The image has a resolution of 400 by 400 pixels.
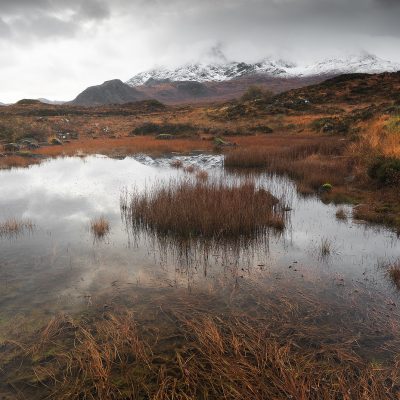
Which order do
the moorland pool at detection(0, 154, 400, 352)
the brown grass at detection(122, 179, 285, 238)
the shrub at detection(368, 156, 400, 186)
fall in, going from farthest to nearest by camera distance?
the shrub at detection(368, 156, 400, 186)
the brown grass at detection(122, 179, 285, 238)
the moorland pool at detection(0, 154, 400, 352)

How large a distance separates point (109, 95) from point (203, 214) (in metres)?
173

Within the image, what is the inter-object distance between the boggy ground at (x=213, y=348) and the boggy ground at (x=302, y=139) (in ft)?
16.6

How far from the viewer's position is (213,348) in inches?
164

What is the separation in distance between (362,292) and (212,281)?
2502 mm

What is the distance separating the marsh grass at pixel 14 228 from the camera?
27.6 ft

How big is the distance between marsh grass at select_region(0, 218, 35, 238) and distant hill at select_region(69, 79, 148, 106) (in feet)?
525

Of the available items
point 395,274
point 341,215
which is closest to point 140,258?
point 395,274

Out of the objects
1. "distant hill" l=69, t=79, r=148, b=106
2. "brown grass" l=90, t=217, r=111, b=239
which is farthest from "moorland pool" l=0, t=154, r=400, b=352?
"distant hill" l=69, t=79, r=148, b=106

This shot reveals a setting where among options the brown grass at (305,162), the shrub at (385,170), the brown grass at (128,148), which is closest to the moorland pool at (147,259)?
the shrub at (385,170)

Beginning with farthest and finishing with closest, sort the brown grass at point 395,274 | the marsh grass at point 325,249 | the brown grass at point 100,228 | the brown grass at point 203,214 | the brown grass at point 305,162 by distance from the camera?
1. the brown grass at point 305,162
2. the brown grass at point 100,228
3. the brown grass at point 203,214
4. the marsh grass at point 325,249
5. the brown grass at point 395,274

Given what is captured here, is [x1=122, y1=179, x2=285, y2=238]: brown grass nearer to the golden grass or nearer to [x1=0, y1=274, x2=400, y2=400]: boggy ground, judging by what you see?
[x1=0, y1=274, x2=400, y2=400]: boggy ground

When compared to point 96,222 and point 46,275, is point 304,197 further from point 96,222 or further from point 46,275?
point 46,275

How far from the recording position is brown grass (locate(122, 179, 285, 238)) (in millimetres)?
8039

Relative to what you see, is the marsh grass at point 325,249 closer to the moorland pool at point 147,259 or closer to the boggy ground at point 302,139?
the moorland pool at point 147,259
